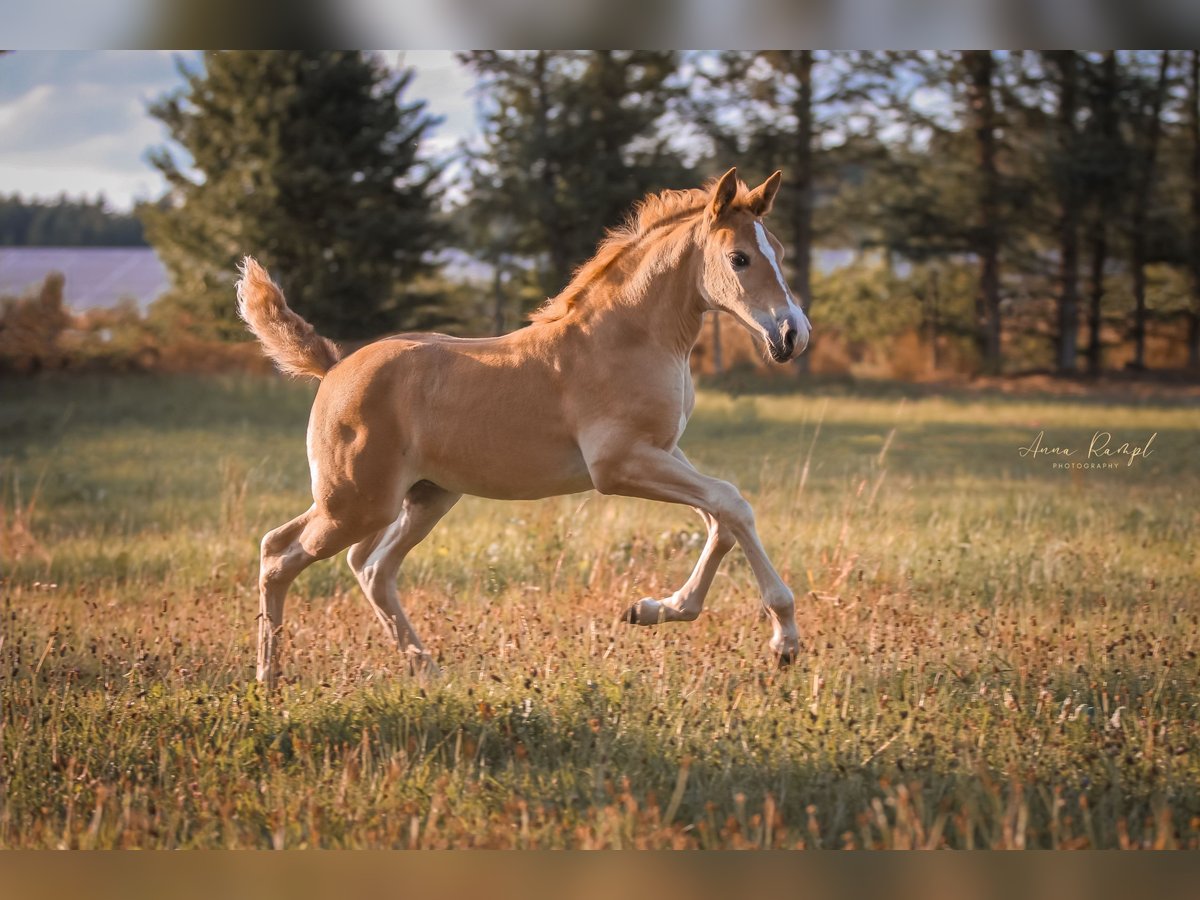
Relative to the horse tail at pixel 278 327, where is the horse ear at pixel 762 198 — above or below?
above

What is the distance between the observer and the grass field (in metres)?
3.76

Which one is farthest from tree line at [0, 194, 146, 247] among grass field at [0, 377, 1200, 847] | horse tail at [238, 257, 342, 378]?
horse tail at [238, 257, 342, 378]

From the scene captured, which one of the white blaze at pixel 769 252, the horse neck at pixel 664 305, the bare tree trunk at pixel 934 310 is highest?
the bare tree trunk at pixel 934 310

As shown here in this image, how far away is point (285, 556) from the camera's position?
4938 millimetres

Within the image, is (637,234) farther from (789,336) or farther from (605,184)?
(605,184)

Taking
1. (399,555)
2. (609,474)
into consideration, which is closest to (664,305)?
(609,474)

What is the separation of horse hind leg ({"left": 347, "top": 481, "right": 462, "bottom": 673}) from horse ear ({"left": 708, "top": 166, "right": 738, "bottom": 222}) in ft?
5.70

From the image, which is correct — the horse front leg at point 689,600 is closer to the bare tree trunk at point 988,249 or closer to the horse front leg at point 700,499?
the horse front leg at point 700,499

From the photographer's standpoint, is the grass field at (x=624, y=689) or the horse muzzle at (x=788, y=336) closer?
the grass field at (x=624, y=689)

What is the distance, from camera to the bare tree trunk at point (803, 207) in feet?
51.2

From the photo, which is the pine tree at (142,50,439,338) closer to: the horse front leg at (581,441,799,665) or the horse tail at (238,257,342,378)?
the horse tail at (238,257,342,378)

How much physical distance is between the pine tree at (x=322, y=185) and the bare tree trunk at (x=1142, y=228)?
9119mm
